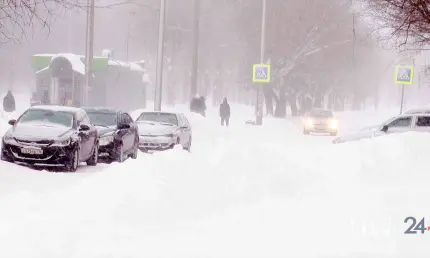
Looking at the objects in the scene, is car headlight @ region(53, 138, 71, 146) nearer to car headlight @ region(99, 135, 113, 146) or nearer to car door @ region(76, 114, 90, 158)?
car door @ region(76, 114, 90, 158)

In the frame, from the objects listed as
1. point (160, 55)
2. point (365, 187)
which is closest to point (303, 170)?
point (365, 187)

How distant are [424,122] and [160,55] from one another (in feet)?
41.1

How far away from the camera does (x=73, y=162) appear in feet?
48.8

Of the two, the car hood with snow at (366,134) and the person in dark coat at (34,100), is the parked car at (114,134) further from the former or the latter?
the person in dark coat at (34,100)

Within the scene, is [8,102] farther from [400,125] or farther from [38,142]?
[38,142]

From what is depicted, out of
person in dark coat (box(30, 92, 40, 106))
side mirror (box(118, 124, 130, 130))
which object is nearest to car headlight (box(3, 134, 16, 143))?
side mirror (box(118, 124, 130, 130))

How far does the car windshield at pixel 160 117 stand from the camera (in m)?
21.9

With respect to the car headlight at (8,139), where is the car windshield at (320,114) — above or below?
above

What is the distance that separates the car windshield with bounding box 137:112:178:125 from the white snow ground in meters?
6.52

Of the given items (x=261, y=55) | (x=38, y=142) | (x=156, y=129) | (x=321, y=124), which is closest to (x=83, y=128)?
(x=38, y=142)

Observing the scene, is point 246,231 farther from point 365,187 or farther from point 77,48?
point 77,48

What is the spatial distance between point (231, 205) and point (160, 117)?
40.1ft

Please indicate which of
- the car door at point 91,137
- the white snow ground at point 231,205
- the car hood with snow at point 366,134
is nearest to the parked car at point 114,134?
the car door at point 91,137

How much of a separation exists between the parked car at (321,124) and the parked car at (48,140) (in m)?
21.8
